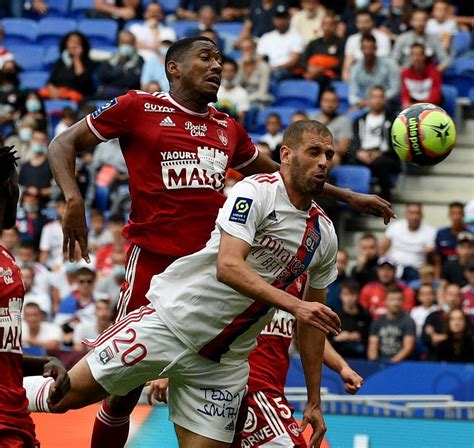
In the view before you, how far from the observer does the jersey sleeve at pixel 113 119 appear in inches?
300

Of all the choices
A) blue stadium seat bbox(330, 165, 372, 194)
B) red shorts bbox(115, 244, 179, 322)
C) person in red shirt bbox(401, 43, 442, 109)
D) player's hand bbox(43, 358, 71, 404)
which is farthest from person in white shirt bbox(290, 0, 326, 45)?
player's hand bbox(43, 358, 71, 404)

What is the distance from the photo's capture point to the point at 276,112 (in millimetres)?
17062

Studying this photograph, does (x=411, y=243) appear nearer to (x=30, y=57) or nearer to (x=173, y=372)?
(x=173, y=372)

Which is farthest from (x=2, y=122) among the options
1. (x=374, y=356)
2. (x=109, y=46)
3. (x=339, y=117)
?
(x=374, y=356)

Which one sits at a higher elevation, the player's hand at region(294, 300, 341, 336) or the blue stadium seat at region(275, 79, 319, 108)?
the player's hand at region(294, 300, 341, 336)

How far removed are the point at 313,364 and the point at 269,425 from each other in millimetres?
664

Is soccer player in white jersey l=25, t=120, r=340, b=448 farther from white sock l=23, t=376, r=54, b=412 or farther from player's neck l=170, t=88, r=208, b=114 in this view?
player's neck l=170, t=88, r=208, b=114

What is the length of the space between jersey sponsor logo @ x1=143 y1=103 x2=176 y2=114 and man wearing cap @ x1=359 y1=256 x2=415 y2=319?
6.19 meters

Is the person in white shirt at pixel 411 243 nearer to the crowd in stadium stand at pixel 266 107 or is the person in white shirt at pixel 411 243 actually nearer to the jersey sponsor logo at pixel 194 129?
the crowd in stadium stand at pixel 266 107

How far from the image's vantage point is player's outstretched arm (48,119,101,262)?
23.2 ft

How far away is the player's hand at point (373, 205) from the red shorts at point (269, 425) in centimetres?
122

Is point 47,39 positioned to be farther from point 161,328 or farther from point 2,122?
point 161,328

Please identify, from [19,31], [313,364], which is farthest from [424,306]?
[19,31]

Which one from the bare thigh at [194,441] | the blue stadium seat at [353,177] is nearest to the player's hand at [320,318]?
the bare thigh at [194,441]
